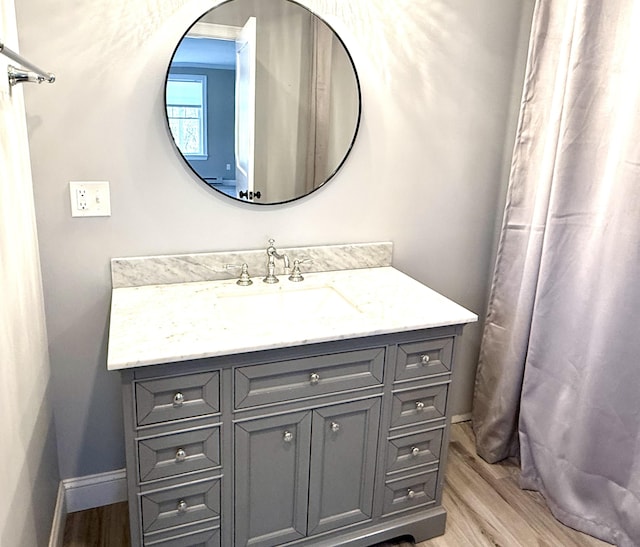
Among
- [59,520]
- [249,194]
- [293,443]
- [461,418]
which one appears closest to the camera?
[293,443]

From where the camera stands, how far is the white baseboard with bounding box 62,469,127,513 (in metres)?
2.02

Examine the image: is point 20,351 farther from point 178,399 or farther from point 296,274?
point 296,274

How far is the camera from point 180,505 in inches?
60.7

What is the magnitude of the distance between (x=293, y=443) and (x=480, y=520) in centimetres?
89

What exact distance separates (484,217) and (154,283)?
4.62ft

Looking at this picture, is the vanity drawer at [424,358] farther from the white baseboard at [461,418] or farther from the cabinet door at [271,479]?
the white baseboard at [461,418]

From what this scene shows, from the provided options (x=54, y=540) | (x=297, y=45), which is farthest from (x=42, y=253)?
(x=297, y=45)

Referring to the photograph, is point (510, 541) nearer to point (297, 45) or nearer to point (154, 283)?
point (154, 283)

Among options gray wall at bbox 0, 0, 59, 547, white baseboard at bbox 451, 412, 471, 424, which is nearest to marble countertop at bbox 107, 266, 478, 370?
gray wall at bbox 0, 0, 59, 547

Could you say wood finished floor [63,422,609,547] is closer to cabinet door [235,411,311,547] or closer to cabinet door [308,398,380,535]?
cabinet door [308,398,380,535]

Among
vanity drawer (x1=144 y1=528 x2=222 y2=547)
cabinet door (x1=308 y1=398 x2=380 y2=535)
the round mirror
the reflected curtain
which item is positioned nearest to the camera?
vanity drawer (x1=144 y1=528 x2=222 y2=547)

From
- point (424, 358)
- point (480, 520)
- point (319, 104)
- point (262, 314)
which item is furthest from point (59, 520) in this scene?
point (319, 104)

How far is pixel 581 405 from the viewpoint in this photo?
1.97 metres

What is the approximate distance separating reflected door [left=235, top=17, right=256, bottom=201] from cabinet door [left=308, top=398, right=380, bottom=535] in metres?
0.84
